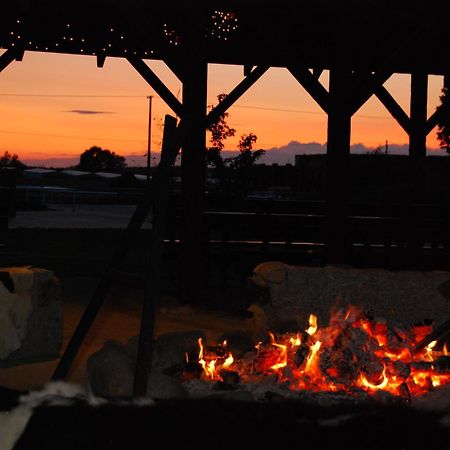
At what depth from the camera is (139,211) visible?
4621mm

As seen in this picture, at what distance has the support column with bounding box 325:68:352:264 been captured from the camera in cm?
848

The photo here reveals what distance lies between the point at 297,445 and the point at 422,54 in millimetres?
9560

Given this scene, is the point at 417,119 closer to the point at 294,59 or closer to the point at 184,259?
the point at 294,59

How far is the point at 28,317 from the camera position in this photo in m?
6.50

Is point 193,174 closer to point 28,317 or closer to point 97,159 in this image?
point 28,317

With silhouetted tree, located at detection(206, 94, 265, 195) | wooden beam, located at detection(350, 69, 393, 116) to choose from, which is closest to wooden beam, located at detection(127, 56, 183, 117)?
wooden beam, located at detection(350, 69, 393, 116)

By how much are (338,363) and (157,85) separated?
251 inches

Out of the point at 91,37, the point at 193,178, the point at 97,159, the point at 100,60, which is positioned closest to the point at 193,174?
the point at 193,178

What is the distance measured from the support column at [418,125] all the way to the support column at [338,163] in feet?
14.1

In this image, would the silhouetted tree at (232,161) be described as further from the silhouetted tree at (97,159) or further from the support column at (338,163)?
the silhouetted tree at (97,159)

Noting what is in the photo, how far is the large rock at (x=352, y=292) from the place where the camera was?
6.61m

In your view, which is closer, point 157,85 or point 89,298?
point 89,298

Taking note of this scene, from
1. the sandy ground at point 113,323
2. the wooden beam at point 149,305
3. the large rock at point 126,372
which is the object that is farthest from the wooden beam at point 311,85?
the wooden beam at point 149,305

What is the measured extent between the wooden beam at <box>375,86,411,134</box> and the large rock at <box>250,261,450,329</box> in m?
6.57
